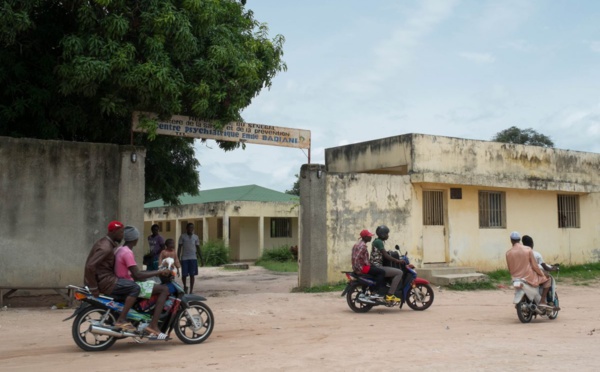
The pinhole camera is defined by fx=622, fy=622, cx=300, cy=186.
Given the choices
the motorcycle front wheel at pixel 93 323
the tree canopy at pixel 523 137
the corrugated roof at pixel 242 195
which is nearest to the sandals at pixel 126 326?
the motorcycle front wheel at pixel 93 323

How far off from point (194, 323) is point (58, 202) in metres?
5.30

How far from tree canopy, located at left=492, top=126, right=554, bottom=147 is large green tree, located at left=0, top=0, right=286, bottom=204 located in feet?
95.5

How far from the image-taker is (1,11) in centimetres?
1052

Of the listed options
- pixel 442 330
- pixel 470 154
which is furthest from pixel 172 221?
pixel 442 330

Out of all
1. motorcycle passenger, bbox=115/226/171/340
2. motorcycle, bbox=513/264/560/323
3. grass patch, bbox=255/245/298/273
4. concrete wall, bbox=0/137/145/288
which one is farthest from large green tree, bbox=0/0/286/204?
grass patch, bbox=255/245/298/273

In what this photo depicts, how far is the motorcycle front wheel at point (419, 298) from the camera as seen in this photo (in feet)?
36.9

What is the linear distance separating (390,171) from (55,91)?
1002cm

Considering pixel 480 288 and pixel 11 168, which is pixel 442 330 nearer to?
pixel 480 288

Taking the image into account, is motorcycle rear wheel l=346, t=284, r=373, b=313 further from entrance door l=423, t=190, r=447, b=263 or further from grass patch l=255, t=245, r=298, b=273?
grass patch l=255, t=245, r=298, b=273

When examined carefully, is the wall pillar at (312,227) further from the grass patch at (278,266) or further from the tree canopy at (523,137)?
the tree canopy at (523,137)

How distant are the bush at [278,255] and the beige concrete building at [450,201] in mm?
10362

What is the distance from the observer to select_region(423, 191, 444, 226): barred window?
659 inches

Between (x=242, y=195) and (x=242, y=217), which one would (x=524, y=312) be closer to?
(x=242, y=217)

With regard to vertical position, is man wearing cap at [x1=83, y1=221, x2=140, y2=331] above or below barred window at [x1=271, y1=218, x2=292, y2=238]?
below
